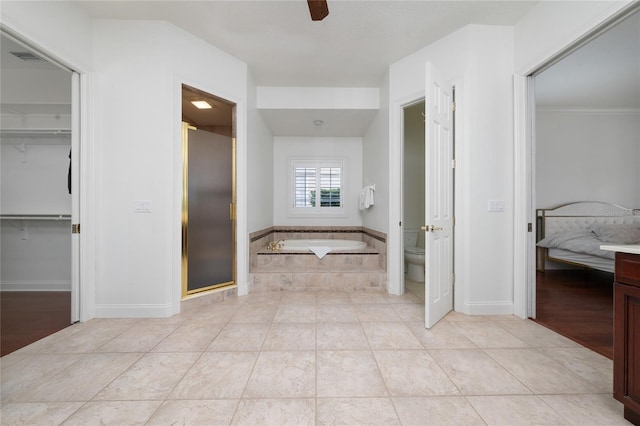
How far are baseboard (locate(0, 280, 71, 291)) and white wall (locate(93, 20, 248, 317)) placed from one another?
1.38m

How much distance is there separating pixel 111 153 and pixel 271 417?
2659mm

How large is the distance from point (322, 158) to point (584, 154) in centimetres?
456

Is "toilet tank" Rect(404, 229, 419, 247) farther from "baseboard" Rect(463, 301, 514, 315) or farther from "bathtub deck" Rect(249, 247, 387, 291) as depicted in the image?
"baseboard" Rect(463, 301, 514, 315)

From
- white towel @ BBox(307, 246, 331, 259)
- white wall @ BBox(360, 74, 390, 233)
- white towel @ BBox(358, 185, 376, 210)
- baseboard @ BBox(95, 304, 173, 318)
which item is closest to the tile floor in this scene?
baseboard @ BBox(95, 304, 173, 318)

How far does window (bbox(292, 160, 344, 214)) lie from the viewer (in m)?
5.21

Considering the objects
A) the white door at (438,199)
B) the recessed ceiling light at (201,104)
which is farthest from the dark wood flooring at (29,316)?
the white door at (438,199)

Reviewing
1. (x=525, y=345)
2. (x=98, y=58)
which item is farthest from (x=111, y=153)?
(x=525, y=345)

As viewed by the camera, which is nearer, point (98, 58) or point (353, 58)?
point (98, 58)

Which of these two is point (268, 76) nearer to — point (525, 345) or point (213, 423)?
point (213, 423)

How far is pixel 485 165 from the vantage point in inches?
102

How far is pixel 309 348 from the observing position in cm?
197

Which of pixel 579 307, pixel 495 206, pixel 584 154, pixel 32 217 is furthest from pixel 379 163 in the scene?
pixel 32 217

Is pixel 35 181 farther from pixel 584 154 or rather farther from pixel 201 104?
pixel 584 154

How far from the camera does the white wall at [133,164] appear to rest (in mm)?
2529
